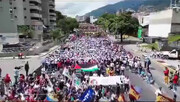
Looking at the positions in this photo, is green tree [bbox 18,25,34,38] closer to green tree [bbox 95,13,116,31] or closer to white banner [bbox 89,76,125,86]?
green tree [bbox 95,13,116,31]

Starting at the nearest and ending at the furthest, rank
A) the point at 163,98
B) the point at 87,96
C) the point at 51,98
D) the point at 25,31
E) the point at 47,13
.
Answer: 1. the point at 163,98
2. the point at 51,98
3. the point at 87,96
4. the point at 25,31
5. the point at 47,13

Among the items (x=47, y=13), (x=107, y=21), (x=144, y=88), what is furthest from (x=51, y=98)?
(x=107, y=21)

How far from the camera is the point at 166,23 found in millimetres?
66375

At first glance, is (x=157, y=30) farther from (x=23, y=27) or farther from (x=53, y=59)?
(x=53, y=59)

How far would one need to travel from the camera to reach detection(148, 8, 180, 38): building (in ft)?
203

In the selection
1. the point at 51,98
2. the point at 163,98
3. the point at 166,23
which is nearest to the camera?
the point at 163,98

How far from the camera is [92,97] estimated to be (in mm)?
16000

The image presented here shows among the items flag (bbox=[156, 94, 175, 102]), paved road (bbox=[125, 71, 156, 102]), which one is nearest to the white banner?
paved road (bbox=[125, 71, 156, 102])

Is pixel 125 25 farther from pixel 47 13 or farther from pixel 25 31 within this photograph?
pixel 47 13

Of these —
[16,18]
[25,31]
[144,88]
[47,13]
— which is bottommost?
[144,88]

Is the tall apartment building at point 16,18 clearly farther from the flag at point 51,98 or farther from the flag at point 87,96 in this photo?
the flag at point 87,96

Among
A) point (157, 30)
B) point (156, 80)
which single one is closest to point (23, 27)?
point (157, 30)

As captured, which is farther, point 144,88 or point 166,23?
point 166,23

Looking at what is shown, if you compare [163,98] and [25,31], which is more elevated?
[25,31]
